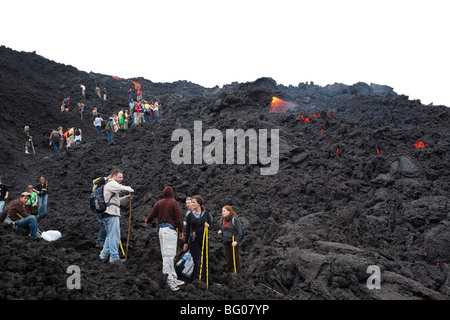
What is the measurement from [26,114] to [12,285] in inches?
962

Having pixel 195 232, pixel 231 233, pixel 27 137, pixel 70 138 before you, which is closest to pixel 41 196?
pixel 195 232

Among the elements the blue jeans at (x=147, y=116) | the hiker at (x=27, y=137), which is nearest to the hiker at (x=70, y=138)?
the hiker at (x=27, y=137)

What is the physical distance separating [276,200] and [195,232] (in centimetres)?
606

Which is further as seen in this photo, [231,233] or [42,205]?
[42,205]

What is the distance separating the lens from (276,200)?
39.4 ft

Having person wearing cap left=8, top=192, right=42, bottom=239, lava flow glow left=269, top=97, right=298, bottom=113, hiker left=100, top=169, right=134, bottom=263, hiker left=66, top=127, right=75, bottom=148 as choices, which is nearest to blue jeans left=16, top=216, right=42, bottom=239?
person wearing cap left=8, top=192, right=42, bottom=239

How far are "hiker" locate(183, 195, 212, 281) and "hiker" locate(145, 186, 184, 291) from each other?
21 cm

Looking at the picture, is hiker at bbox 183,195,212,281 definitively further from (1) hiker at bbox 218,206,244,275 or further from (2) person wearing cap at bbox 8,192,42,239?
(2) person wearing cap at bbox 8,192,42,239

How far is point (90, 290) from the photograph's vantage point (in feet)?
17.7

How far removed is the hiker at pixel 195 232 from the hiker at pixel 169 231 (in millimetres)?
206

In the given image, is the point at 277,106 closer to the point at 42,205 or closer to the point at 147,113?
the point at 147,113

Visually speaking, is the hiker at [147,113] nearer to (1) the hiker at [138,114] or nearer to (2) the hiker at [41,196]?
(1) the hiker at [138,114]
